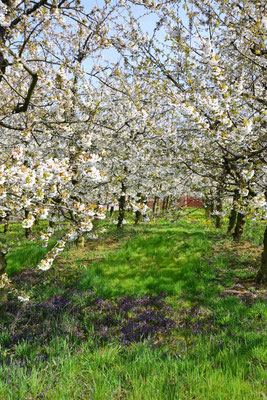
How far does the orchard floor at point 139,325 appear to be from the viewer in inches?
127

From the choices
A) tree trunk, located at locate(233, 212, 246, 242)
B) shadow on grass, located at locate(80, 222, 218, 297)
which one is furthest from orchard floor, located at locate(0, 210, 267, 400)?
tree trunk, located at locate(233, 212, 246, 242)

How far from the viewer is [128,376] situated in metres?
3.60

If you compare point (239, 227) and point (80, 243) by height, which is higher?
point (239, 227)

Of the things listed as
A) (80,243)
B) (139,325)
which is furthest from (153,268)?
(80,243)

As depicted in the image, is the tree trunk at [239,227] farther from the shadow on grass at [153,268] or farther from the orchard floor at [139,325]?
the shadow on grass at [153,268]

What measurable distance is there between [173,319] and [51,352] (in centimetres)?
248

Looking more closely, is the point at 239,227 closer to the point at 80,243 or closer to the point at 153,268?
the point at 153,268

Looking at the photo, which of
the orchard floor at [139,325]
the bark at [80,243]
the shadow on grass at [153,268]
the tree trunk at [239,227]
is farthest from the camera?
the bark at [80,243]

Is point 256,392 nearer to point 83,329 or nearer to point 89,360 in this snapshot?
point 89,360

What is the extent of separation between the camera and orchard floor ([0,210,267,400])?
10.6ft

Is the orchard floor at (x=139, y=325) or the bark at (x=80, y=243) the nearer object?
the orchard floor at (x=139, y=325)

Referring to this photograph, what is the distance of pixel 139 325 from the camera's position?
5.08 m

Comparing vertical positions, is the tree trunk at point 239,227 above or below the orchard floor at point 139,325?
above

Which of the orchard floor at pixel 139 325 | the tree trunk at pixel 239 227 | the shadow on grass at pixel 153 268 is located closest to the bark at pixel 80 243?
the orchard floor at pixel 139 325
